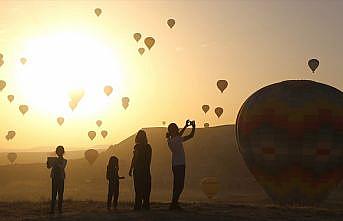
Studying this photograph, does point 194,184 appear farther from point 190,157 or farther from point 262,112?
point 262,112

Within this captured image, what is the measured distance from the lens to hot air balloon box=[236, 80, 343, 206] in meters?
31.2

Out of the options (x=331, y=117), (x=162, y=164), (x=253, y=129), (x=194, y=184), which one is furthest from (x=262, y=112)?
(x=162, y=164)

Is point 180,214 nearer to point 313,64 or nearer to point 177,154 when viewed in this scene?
point 177,154

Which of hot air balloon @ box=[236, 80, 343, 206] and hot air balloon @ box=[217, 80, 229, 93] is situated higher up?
hot air balloon @ box=[217, 80, 229, 93]

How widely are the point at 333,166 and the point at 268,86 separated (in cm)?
559

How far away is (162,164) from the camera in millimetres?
93938

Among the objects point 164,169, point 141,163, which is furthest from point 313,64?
point 164,169

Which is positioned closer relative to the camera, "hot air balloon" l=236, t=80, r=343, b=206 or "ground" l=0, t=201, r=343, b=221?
"ground" l=0, t=201, r=343, b=221

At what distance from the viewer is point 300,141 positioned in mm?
31266

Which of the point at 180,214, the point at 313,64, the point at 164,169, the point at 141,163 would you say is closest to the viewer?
the point at 180,214

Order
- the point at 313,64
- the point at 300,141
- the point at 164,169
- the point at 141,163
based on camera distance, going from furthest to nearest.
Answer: the point at 164,169, the point at 313,64, the point at 300,141, the point at 141,163

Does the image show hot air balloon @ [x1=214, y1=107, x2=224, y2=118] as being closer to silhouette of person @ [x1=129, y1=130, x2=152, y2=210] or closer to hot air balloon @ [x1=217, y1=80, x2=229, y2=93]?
hot air balloon @ [x1=217, y1=80, x2=229, y2=93]

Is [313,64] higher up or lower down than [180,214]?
higher up

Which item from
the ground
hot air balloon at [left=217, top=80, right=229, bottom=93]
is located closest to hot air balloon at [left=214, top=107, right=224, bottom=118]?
hot air balloon at [left=217, top=80, right=229, bottom=93]
